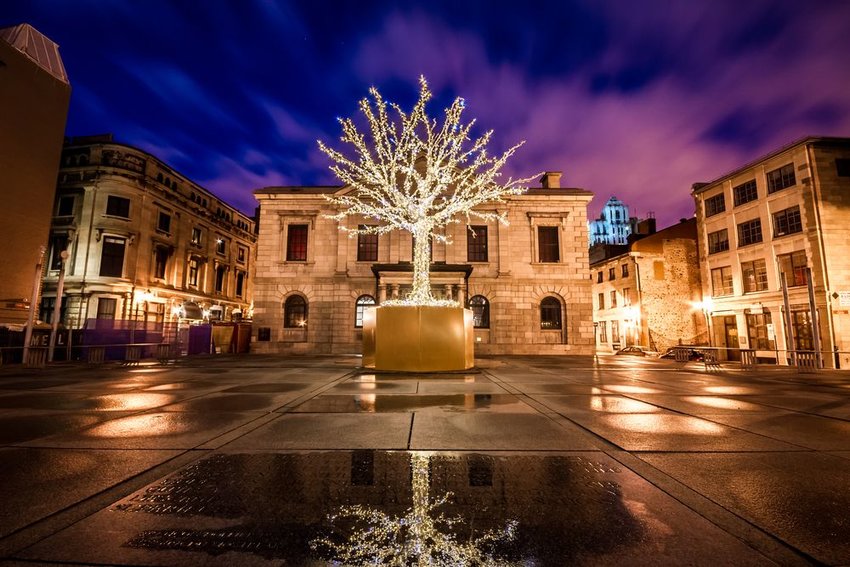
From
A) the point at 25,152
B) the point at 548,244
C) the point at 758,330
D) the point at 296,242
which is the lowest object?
the point at 758,330

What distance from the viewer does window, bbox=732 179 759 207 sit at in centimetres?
2342

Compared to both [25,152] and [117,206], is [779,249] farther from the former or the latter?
[117,206]

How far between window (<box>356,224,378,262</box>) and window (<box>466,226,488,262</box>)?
6078mm

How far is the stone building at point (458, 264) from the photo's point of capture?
23.2 m

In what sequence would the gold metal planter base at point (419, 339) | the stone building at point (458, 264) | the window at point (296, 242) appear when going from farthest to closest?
the window at point (296, 242) < the stone building at point (458, 264) < the gold metal planter base at point (419, 339)

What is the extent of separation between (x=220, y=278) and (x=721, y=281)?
43.1m

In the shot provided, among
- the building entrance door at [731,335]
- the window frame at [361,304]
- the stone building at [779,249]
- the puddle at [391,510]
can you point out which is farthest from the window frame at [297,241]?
the building entrance door at [731,335]

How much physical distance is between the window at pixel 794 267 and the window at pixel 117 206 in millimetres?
42708

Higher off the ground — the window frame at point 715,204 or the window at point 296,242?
→ the window frame at point 715,204

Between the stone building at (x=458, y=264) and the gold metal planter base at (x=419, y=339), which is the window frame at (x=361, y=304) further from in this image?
the gold metal planter base at (x=419, y=339)

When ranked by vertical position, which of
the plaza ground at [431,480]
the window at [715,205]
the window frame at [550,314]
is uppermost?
the window at [715,205]

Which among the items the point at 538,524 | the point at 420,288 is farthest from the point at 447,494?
the point at 420,288

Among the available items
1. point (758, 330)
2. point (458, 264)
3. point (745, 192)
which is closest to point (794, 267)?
point (758, 330)

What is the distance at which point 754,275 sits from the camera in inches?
909
